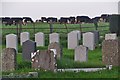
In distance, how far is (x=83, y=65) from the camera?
13023mm

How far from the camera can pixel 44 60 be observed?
10992 mm

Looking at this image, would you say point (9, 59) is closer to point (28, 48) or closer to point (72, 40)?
point (28, 48)

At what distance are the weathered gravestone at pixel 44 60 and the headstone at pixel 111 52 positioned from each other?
7.24ft

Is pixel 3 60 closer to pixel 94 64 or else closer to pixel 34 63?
pixel 34 63

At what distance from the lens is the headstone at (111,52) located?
40.6 feet

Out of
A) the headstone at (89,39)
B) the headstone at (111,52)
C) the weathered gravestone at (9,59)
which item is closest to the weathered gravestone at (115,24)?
the headstone at (89,39)

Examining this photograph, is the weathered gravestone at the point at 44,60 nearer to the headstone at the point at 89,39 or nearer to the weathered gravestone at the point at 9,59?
the weathered gravestone at the point at 9,59

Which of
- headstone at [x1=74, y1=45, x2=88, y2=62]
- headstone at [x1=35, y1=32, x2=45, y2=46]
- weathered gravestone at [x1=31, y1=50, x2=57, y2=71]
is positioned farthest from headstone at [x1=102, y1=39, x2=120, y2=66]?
headstone at [x1=35, y1=32, x2=45, y2=46]

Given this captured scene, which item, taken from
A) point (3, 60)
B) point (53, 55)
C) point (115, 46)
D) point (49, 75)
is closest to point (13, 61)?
point (3, 60)

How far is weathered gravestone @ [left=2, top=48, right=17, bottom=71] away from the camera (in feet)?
38.1

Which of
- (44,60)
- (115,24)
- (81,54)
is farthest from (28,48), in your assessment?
(115,24)

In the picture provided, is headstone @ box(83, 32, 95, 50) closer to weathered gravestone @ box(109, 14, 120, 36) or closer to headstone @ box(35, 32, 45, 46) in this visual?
headstone @ box(35, 32, 45, 46)

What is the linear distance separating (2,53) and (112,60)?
3.19 meters

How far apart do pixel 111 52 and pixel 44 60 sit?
244 cm
